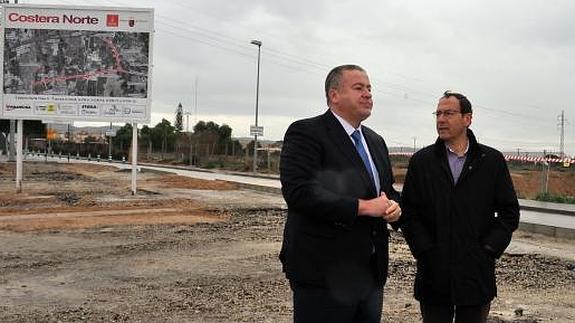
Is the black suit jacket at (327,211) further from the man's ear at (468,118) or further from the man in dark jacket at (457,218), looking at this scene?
the man's ear at (468,118)

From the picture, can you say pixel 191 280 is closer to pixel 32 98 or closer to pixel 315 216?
pixel 315 216

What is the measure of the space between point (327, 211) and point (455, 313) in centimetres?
126

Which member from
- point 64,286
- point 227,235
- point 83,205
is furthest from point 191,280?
point 83,205

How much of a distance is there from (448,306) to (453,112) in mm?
1116

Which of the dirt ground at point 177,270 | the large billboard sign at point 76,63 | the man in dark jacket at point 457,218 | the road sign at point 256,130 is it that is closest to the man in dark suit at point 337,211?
the man in dark jacket at point 457,218

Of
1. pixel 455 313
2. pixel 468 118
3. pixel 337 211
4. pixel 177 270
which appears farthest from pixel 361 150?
pixel 177 270

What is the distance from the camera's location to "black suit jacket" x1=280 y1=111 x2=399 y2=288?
10.7 ft

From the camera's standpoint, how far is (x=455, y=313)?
13.0 feet

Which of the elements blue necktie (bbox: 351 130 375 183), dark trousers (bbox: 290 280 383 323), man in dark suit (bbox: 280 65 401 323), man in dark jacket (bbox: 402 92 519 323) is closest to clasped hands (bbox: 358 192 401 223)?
man in dark suit (bbox: 280 65 401 323)

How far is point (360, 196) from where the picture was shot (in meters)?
3.39

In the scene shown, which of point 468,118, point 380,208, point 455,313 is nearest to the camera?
point 380,208

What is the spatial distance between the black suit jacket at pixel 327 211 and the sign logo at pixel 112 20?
64.4 feet

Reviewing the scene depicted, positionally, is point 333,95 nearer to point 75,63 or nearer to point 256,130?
point 75,63

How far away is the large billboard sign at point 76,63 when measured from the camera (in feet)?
72.2
